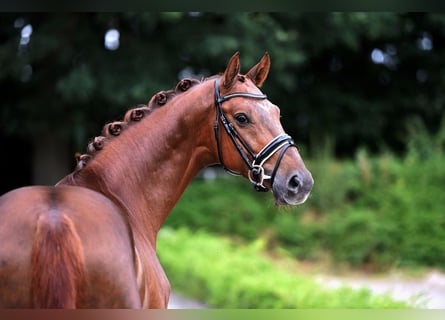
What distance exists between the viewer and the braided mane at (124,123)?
126 inches

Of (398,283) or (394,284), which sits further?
(398,283)

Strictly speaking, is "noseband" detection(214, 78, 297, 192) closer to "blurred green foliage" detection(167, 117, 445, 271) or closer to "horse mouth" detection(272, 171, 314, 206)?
"horse mouth" detection(272, 171, 314, 206)

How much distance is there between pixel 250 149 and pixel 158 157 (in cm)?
49

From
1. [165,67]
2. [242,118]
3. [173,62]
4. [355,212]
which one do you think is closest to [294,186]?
[242,118]

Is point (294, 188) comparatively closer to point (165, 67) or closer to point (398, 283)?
point (398, 283)

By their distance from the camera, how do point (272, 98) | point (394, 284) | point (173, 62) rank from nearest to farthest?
1. point (394, 284)
2. point (173, 62)
3. point (272, 98)

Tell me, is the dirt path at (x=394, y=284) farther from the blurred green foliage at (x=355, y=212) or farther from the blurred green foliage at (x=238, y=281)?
the blurred green foliage at (x=355, y=212)

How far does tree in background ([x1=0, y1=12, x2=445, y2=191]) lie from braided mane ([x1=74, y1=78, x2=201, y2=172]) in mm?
9030

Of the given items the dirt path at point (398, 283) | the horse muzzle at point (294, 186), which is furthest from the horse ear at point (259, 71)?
the dirt path at point (398, 283)

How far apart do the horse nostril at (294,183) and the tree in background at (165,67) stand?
9599 mm

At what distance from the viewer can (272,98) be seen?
1547 cm

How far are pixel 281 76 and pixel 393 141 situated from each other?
448 centimetres

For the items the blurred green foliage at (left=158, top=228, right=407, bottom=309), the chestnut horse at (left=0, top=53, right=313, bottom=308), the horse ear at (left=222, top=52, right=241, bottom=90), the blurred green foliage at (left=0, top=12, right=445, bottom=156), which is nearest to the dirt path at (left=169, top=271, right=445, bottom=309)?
the blurred green foliage at (left=158, top=228, right=407, bottom=309)

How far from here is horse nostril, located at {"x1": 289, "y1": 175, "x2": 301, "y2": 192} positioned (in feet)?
10.1
